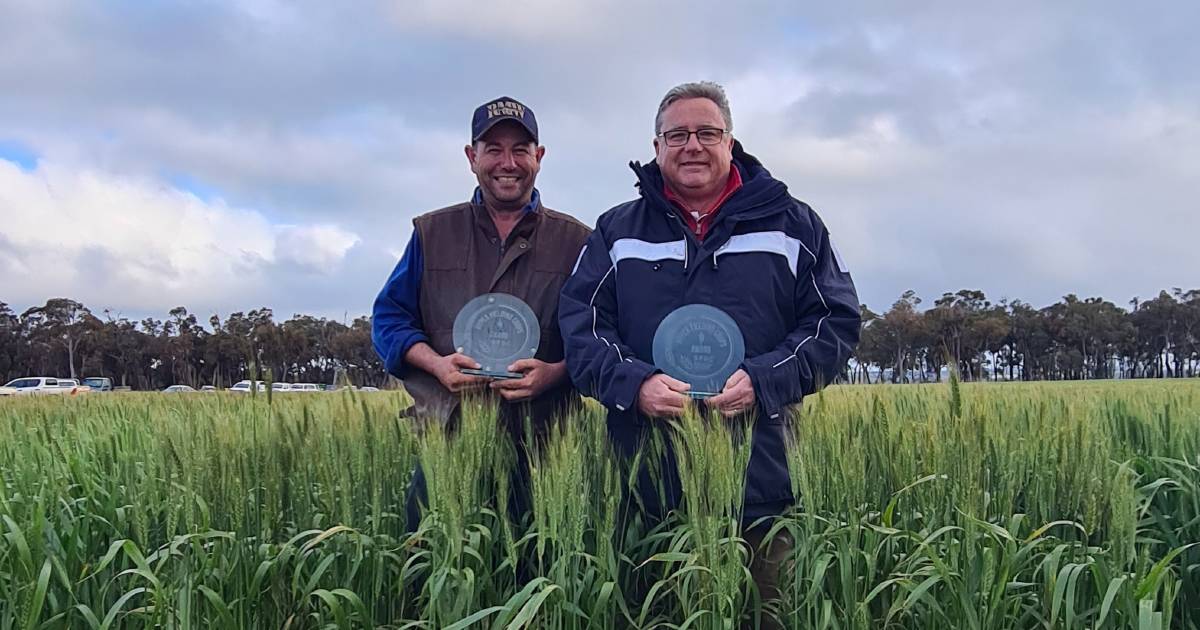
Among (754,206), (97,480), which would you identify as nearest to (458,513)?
(754,206)

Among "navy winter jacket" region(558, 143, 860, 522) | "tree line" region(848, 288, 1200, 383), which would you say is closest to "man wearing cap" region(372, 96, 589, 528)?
"navy winter jacket" region(558, 143, 860, 522)

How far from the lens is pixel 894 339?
66750 millimetres

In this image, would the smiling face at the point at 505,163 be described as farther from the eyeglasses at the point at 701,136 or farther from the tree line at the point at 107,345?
the tree line at the point at 107,345

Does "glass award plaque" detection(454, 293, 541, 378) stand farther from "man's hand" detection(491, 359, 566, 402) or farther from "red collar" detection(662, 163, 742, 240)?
"red collar" detection(662, 163, 742, 240)

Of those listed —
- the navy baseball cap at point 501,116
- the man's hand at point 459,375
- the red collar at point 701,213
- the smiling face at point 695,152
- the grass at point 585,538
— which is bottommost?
the grass at point 585,538

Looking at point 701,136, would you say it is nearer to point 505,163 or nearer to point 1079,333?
point 505,163

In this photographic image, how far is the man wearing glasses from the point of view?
3107 mm

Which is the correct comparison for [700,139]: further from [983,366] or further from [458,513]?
[983,366]

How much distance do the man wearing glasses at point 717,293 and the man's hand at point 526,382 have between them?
0.23 m

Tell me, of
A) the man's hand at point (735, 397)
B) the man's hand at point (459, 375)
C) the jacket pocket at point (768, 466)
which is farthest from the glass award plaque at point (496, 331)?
the jacket pocket at point (768, 466)

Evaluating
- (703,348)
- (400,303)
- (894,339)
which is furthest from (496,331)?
(894,339)

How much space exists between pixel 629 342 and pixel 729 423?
1.78ft

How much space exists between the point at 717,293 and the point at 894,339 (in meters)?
68.1

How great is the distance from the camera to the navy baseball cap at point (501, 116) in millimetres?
3701
